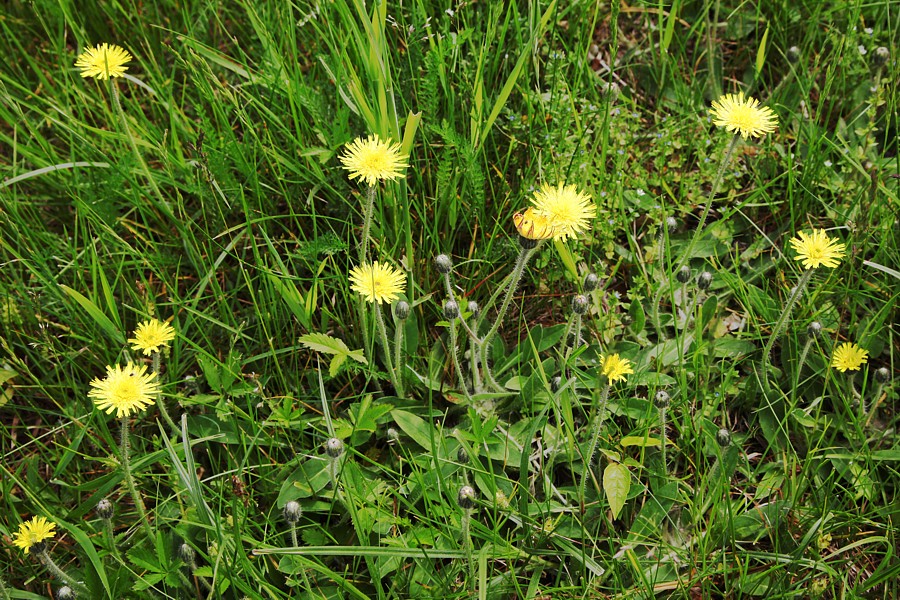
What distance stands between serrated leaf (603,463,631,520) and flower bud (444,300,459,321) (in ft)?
1.81

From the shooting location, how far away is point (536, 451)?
87.8 inches

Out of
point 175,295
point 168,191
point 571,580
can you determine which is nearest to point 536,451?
point 571,580

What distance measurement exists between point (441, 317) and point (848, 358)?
44.5 inches

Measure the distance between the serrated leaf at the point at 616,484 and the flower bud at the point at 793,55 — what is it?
1526 millimetres

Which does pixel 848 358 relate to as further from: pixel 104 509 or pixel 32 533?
pixel 32 533

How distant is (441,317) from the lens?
2414 mm

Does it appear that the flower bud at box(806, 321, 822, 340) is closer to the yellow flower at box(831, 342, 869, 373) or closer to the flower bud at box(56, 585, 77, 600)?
the yellow flower at box(831, 342, 869, 373)

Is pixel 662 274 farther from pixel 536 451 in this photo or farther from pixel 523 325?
pixel 536 451

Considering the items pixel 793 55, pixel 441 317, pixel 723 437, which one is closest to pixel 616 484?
pixel 723 437

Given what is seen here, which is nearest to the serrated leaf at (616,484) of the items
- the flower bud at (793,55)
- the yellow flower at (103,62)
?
the flower bud at (793,55)

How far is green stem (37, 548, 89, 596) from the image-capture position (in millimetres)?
1895

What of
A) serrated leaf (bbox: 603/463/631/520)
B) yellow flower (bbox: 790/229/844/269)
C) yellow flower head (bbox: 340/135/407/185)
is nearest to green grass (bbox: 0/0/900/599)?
serrated leaf (bbox: 603/463/631/520)

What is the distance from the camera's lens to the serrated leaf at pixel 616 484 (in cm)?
201

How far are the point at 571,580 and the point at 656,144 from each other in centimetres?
143
